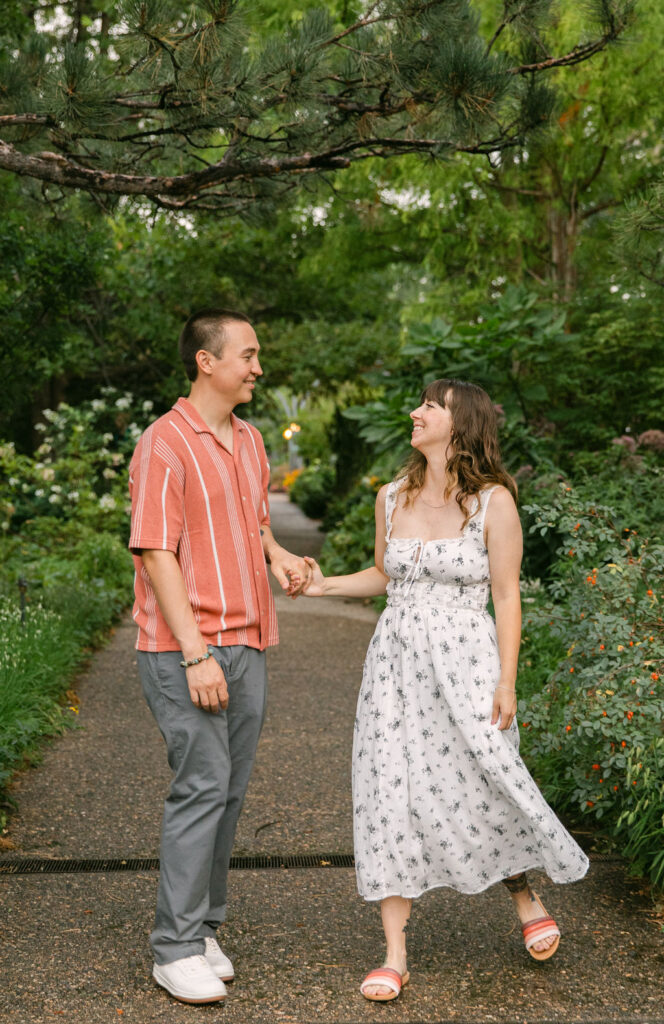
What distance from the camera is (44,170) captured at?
13.1 ft

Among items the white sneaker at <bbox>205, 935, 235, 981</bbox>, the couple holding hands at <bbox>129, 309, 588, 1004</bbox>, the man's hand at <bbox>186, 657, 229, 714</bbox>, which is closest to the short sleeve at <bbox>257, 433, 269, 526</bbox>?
A: the couple holding hands at <bbox>129, 309, 588, 1004</bbox>

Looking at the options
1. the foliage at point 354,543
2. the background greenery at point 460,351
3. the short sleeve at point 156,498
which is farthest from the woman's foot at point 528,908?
the foliage at point 354,543

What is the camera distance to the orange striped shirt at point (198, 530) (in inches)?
109

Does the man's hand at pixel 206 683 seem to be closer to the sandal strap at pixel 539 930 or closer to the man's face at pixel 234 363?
the man's face at pixel 234 363

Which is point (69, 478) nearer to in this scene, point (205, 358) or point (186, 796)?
point (205, 358)

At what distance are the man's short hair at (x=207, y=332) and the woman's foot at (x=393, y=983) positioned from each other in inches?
69.2

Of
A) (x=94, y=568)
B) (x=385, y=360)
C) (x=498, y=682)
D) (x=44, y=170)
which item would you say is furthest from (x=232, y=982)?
(x=385, y=360)

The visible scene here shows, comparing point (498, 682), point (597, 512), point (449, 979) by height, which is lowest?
point (449, 979)

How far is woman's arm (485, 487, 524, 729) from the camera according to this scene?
2.95 meters

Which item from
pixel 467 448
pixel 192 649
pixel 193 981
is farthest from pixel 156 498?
pixel 193 981

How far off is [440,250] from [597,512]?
283 inches

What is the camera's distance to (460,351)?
8883 mm

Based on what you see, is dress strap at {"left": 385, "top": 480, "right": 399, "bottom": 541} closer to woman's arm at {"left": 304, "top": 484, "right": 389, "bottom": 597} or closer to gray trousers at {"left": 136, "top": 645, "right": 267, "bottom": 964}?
woman's arm at {"left": 304, "top": 484, "right": 389, "bottom": 597}

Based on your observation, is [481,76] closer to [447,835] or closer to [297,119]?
[297,119]
